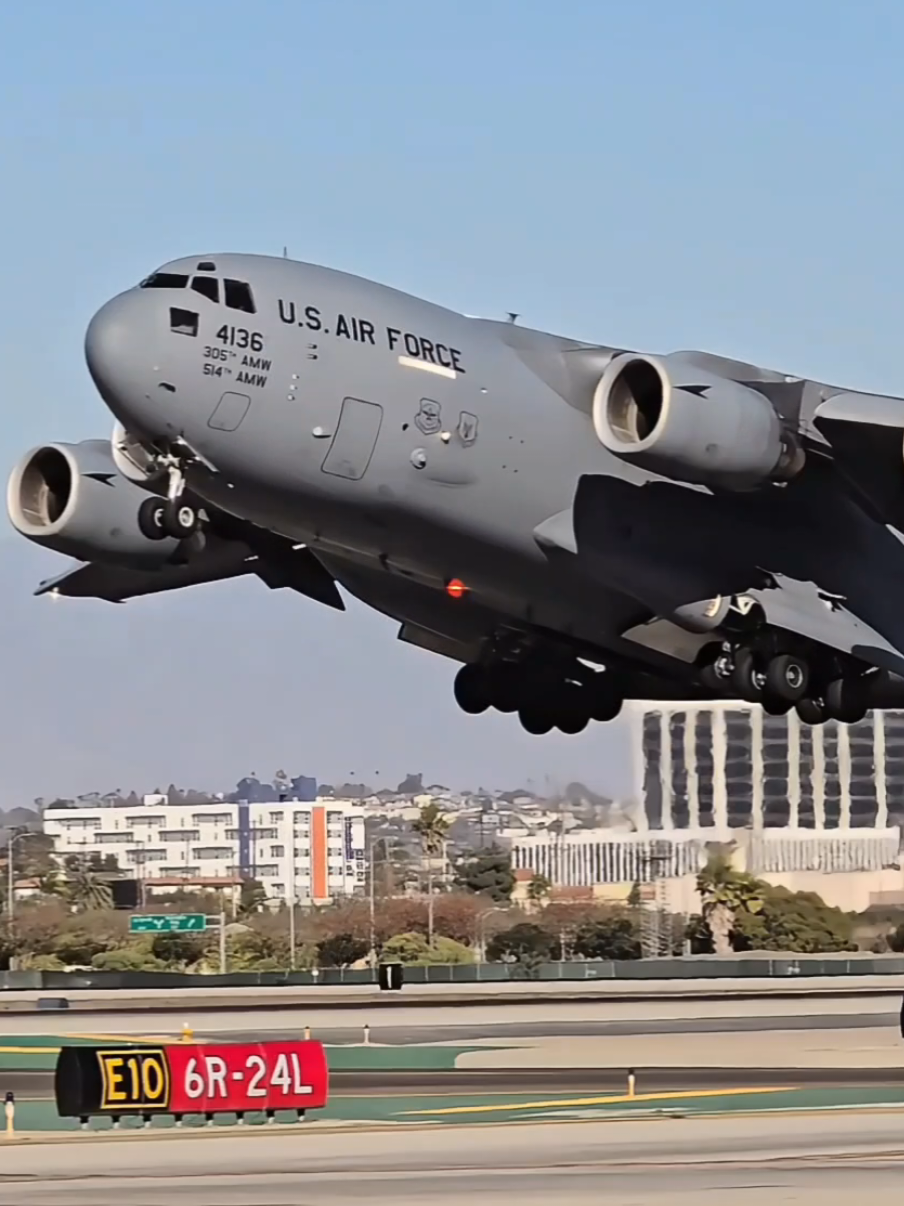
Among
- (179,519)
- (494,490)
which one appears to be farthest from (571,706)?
(179,519)

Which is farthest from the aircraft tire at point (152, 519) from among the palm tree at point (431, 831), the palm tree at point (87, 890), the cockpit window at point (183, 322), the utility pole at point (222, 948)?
the palm tree at point (431, 831)

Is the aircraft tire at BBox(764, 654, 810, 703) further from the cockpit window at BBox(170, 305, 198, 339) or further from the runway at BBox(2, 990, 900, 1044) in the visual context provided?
the runway at BBox(2, 990, 900, 1044)

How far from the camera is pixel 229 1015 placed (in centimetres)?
4078

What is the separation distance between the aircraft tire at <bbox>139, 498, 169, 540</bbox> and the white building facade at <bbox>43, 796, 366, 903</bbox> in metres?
60.4

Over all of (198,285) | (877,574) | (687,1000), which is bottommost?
(687,1000)

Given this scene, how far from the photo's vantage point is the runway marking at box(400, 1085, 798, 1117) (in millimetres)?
21906

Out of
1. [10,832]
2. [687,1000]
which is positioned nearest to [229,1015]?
[687,1000]

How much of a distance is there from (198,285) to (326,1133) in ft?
24.8

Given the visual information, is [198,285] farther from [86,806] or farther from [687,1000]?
[86,806]

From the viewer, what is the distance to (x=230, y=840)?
370 feet

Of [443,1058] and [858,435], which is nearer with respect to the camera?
[858,435]

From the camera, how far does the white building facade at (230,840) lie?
91875 millimetres

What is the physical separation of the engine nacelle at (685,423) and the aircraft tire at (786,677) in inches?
84.2

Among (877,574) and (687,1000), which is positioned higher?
(877,574)
